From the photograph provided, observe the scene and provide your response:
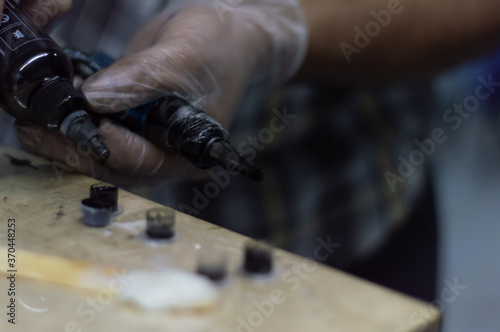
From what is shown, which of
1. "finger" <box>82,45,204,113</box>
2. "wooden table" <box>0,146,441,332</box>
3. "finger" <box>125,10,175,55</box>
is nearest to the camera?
"wooden table" <box>0,146,441,332</box>

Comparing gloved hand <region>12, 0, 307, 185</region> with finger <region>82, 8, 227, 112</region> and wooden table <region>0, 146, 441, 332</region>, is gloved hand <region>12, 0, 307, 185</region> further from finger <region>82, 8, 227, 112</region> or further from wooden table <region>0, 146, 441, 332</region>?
wooden table <region>0, 146, 441, 332</region>

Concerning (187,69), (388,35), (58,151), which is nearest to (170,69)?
(187,69)

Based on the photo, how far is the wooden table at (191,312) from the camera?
303 millimetres

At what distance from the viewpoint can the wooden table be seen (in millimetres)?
303

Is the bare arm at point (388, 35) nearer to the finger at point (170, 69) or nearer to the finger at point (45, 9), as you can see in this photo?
the finger at point (170, 69)

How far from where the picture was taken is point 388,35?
686 mm

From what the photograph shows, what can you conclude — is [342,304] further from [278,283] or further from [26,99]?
[26,99]

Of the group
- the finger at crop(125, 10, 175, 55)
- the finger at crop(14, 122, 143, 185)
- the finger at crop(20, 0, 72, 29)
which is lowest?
the finger at crop(14, 122, 143, 185)

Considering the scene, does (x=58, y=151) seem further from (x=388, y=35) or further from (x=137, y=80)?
(x=388, y=35)

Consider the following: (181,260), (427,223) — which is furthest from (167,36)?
(427,223)

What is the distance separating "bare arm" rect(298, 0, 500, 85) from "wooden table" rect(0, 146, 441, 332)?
35 cm

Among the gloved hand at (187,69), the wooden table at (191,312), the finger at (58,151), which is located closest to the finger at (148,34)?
the gloved hand at (187,69)

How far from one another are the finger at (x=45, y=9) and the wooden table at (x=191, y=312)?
0.77ft

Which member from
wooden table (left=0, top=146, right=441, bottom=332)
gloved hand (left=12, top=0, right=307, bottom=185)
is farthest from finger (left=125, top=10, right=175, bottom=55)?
wooden table (left=0, top=146, right=441, bottom=332)
